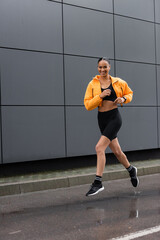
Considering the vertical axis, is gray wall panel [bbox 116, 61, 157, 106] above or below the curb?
above

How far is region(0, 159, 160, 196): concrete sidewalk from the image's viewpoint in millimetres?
6227

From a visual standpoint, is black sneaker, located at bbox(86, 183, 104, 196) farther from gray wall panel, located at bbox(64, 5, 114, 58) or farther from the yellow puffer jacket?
gray wall panel, located at bbox(64, 5, 114, 58)

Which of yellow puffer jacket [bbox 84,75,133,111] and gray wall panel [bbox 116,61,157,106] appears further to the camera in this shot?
gray wall panel [bbox 116,61,157,106]

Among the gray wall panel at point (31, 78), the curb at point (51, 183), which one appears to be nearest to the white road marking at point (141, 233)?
the curb at point (51, 183)

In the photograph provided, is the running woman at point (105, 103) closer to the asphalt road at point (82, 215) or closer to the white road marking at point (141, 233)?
the asphalt road at point (82, 215)

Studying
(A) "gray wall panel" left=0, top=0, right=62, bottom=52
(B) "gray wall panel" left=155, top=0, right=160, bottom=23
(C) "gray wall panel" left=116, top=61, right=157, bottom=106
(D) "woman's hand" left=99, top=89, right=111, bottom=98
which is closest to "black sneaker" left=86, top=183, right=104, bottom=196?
(D) "woman's hand" left=99, top=89, right=111, bottom=98

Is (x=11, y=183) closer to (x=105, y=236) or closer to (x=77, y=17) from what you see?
(x=105, y=236)

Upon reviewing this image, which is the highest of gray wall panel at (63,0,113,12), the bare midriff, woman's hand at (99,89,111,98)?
gray wall panel at (63,0,113,12)

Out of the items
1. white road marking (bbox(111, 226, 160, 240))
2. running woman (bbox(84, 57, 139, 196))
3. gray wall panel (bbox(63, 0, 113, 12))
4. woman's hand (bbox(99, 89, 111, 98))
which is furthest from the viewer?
gray wall panel (bbox(63, 0, 113, 12))

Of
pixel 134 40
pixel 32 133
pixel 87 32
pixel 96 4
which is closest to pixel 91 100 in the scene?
pixel 32 133

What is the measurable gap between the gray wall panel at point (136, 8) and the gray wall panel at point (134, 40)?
167 mm

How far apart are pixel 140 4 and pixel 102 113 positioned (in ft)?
18.3

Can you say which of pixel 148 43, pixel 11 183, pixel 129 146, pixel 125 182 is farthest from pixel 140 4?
pixel 11 183

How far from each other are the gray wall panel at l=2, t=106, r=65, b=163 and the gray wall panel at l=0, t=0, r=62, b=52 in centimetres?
150
